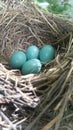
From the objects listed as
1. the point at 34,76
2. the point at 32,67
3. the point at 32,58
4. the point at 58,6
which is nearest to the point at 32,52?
the point at 32,58

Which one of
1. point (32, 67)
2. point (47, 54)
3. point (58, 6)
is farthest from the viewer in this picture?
point (58, 6)

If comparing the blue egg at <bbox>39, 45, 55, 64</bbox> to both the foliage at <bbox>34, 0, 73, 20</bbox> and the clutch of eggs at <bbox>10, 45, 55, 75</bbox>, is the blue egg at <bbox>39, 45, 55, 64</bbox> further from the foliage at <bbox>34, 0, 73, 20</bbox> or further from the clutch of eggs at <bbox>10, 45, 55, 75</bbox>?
the foliage at <bbox>34, 0, 73, 20</bbox>

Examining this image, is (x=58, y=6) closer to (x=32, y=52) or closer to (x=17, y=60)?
(x=32, y=52)

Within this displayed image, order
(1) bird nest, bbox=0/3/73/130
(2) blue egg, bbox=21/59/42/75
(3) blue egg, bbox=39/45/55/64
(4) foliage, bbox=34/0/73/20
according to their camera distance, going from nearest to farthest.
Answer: (1) bird nest, bbox=0/3/73/130, (2) blue egg, bbox=21/59/42/75, (3) blue egg, bbox=39/45/55/64, (4) foliage, bbox=34/0/73/20

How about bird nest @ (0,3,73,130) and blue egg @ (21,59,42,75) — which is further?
blue egg @ (21,59,42,75)

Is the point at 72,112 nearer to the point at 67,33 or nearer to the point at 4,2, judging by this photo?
the point at 67,33

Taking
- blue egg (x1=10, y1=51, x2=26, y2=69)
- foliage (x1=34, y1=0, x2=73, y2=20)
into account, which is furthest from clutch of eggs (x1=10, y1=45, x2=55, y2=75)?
foliage (x1=34, y1=0, x2=73, y2=20)
